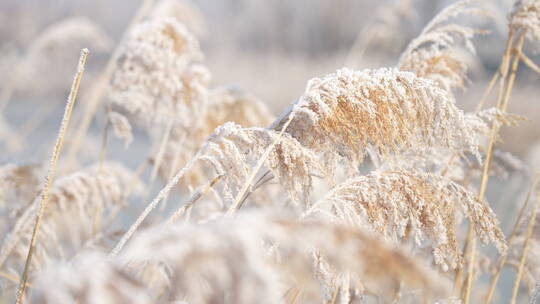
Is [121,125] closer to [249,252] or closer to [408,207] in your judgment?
[408,207]

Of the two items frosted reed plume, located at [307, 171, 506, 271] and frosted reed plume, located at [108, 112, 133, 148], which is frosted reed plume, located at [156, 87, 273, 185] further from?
frosted reed plume, located at [307, 171, 506, 271]

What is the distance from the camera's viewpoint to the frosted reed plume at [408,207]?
1.17 m

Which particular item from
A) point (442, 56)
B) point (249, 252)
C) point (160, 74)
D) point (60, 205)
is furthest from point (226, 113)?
point (249, 252)

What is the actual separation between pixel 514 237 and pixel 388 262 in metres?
1.44

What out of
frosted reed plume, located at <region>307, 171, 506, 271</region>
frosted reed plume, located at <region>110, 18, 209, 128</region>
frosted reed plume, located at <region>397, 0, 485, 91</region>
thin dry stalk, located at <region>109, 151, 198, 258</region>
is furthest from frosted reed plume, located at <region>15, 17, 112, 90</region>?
frosted reed plume, located at <region>307, 171, 506, 271</region>

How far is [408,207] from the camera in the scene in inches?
47.2

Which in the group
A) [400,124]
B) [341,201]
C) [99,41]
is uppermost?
[99,41]

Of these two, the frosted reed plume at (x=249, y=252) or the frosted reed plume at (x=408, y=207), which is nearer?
the frosted reed plume at (x=249, y=252)

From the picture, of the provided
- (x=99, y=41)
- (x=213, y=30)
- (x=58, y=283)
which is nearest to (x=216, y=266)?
(x=58, y=283)

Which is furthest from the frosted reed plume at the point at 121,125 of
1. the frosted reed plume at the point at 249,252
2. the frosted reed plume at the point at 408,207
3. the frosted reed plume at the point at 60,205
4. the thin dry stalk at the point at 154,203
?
the frosted reed plume at the point at 249,252

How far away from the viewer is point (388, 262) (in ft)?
2.17

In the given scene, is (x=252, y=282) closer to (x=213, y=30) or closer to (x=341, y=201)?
(x=341, y=201)

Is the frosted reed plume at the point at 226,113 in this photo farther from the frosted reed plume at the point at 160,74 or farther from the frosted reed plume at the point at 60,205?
the frosted reed plume at the point at 60,205

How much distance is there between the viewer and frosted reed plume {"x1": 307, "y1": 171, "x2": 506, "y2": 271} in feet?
3.84
